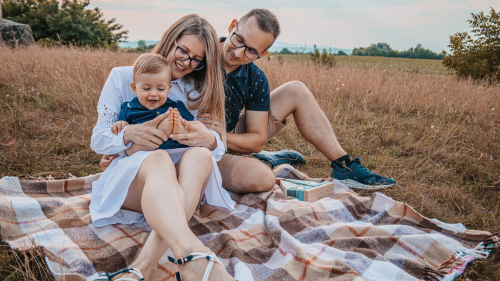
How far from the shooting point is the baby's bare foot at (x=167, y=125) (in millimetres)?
2066

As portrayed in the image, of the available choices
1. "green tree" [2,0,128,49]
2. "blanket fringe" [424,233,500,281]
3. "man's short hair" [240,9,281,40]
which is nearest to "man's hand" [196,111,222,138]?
"man's short hair" [240,9,281,40]

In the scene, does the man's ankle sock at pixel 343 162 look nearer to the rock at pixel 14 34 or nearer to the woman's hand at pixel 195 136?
the woman's hand at pixel 195 136

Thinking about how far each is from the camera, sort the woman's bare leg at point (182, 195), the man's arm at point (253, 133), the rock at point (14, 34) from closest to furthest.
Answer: the woman's bare leg at point (182, 195), the man's arm at point (253, 133), the rock at point (14, 34)

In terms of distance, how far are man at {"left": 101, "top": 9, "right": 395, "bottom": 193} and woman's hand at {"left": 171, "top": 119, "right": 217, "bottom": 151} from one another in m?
0.04

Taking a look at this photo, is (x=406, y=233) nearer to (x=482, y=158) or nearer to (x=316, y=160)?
(x=316, y=160)

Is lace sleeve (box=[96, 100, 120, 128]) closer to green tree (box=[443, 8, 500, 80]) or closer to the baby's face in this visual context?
the baby's face

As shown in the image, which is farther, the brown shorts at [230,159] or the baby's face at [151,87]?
the brown shorts at [230,159]

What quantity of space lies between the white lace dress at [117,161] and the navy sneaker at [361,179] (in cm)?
131

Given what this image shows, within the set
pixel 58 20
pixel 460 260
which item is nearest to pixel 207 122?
pixel 460 260

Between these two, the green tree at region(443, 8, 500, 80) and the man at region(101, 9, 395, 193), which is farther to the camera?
the green tree at region(443, 8, 500, 80)

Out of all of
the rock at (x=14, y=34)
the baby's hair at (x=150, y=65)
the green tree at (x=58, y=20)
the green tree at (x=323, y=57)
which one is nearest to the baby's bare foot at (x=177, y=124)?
the baby's hair at (x=150, y=65)

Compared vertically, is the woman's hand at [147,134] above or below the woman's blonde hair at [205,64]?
below

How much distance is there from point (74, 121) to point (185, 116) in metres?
2.62

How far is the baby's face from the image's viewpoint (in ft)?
6.93
